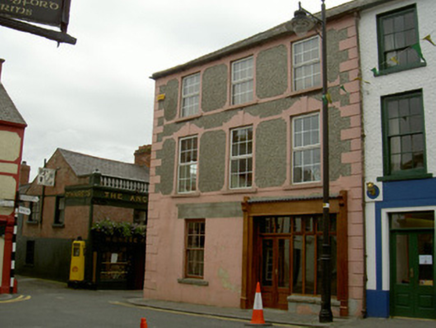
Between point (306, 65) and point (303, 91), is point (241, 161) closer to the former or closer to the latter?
point (303, 91)

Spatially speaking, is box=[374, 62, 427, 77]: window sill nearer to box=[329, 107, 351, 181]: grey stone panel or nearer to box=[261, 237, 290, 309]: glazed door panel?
box=[329, 107, 351, 181]: grey stone panel

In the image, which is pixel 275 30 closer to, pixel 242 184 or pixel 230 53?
pixel 230 53

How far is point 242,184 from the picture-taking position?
1579 cm

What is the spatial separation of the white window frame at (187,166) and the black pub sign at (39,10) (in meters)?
12.6

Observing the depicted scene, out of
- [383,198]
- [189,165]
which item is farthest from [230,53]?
[383,198]

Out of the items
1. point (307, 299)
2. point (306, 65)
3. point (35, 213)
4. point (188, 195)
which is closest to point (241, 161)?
point (188, 195)

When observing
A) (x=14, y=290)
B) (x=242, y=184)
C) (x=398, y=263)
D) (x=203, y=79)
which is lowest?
(x=14, y=290)

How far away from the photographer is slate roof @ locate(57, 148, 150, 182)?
86.5ft

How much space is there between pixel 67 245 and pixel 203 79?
40.7 ft

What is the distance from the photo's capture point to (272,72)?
15.5 meters

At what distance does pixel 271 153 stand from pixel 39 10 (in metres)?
11.0

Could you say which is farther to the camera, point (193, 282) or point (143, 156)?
point (143, 156)

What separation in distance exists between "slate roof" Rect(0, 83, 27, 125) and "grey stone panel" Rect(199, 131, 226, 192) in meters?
7.96

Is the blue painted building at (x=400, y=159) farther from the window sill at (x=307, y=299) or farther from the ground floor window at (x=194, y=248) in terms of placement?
the ground floor window at (x=194, y=248)
